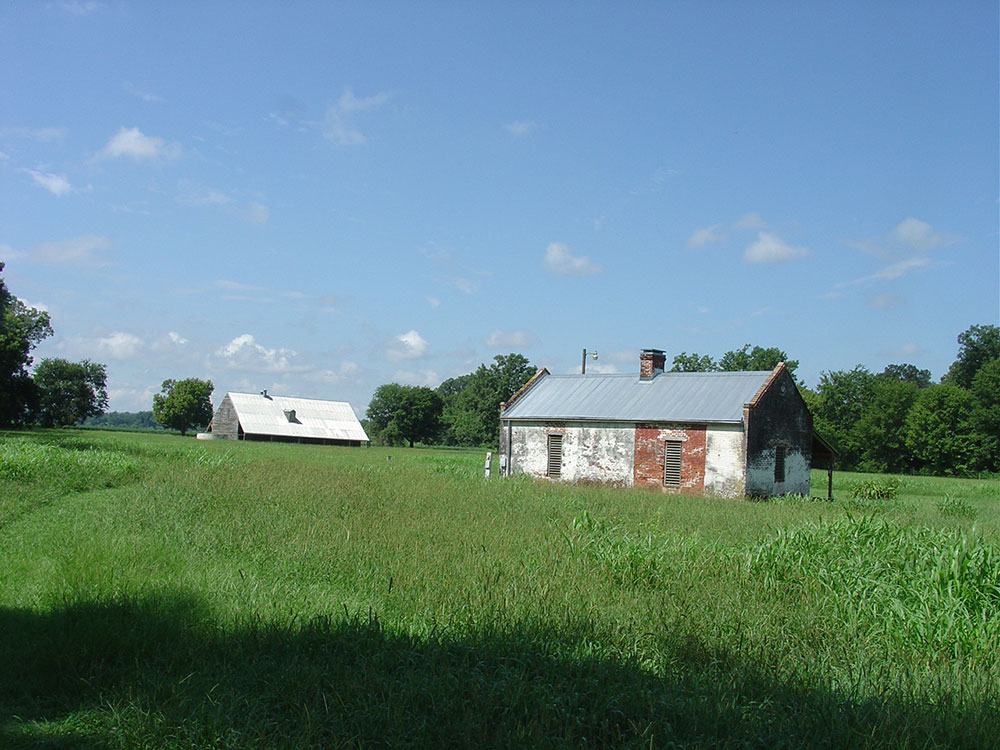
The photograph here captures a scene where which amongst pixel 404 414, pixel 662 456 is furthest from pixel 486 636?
pixel 404 414

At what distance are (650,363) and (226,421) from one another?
64.3 meters

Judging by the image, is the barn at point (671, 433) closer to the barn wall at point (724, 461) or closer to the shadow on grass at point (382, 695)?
the barn wall at point (724, 461)

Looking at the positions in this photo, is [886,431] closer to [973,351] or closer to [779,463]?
[973,351]

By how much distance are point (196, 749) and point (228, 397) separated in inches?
3357

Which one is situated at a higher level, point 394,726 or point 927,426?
point 927,426

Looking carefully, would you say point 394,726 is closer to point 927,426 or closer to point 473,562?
point 473,562

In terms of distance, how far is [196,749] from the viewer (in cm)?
457

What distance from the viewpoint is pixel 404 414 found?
112812 mm

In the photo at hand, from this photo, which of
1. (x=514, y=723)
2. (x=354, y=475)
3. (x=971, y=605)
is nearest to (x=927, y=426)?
(x=354, y=475)

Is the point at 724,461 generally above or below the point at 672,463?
above

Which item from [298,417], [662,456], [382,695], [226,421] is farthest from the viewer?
[298,417]

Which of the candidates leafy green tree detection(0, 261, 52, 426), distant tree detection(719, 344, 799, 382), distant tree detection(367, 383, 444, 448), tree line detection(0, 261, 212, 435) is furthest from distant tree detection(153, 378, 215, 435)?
distant tree detection(719, 344, 799, 382)

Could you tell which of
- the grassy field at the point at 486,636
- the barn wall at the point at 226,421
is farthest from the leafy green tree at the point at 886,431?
the grassy field at the point at 486,636

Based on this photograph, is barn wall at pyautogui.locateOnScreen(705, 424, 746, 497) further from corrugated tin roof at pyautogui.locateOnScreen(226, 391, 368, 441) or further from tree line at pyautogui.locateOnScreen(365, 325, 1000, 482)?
corrugated tin roof at pyautogui.locateOnScreen(226, 391, 368, 441)
